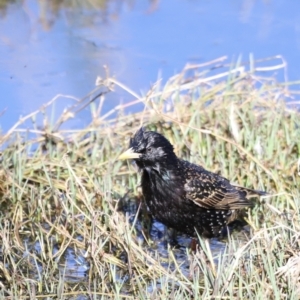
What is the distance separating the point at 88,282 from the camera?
528cm

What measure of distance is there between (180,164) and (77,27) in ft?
14.1

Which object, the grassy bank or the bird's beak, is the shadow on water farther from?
the bird's beak

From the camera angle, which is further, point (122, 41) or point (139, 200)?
point (122, 41)

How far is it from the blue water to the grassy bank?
708 mm

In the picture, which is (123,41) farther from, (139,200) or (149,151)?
(149,151)

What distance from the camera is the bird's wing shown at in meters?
Result: 6.16

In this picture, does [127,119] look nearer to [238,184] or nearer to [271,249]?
[238,184]

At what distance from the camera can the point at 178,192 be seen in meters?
6.14

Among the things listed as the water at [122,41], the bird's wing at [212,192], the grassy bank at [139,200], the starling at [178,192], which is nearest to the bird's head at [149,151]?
the starling at [178,192]

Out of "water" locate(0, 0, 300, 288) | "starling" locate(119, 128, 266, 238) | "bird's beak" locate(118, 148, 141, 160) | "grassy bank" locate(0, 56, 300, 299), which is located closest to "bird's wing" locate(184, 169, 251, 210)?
"starling" locate(119, 128, 266, 238)

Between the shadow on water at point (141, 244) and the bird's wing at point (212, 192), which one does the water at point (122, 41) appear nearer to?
the shadow on water at point (141, 244)

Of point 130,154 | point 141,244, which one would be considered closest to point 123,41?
point 130,154

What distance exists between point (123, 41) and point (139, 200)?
3.47 meters

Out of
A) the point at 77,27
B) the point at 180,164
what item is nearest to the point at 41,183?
the point at 180,164
